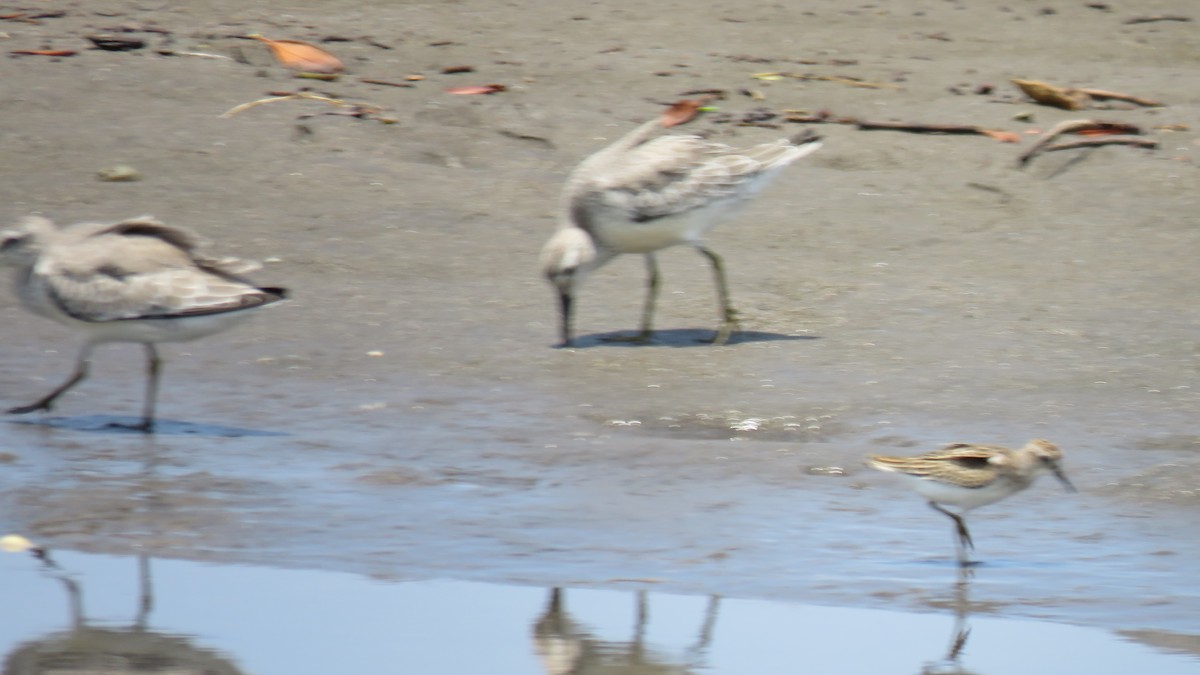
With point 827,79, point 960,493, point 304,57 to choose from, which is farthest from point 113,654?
point 827,79

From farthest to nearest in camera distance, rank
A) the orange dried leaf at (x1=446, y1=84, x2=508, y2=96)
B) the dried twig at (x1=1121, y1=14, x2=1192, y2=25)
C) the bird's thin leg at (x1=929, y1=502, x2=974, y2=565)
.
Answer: the dried twig at (x1=1121, y1=14, x2=1192, y2=25) → the orange dried leaf at (x1=446, y1=84, x2=508, y2=96) → the bird's thin leg at (x1=929, y1=502, x2=974, y2=565)

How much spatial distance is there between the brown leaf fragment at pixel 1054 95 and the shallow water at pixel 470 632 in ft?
27.5

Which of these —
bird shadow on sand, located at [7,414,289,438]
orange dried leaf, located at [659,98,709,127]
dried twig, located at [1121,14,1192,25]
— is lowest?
bird shadow on sand, located at [7,414,289,438]

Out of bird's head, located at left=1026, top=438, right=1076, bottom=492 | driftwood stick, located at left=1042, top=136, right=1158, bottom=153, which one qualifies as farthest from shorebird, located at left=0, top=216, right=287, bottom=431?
driftwood stick, located at left=1042, top=136, right=1158, bottom=153

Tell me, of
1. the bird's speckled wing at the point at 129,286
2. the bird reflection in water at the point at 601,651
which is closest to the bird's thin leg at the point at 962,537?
the bird reflection in water at the point at 601,651

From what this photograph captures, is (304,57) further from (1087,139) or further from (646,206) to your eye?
(1087,139)

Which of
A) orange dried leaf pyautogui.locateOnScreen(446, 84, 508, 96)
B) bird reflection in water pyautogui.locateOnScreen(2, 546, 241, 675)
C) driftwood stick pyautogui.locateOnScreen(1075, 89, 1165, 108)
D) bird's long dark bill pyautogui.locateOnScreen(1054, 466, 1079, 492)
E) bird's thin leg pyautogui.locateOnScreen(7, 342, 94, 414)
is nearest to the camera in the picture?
bird reflection in water pyautogui.locateOnScreen(2, 546, 241, 675)

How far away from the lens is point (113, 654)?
5.39 meters

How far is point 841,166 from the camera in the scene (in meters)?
12.9

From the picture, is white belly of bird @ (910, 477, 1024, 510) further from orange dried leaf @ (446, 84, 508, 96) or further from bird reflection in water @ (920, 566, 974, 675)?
orange dried leaf @ (446, 84, 508, 96)

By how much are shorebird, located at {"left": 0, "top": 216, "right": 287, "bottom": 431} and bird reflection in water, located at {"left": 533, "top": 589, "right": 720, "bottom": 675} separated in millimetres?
2707

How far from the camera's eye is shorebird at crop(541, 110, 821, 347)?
986 centimetres

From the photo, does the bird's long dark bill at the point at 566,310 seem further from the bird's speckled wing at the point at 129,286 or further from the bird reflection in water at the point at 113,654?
the bird reflection in water at the point at 113,654

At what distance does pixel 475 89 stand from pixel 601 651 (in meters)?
8.63
